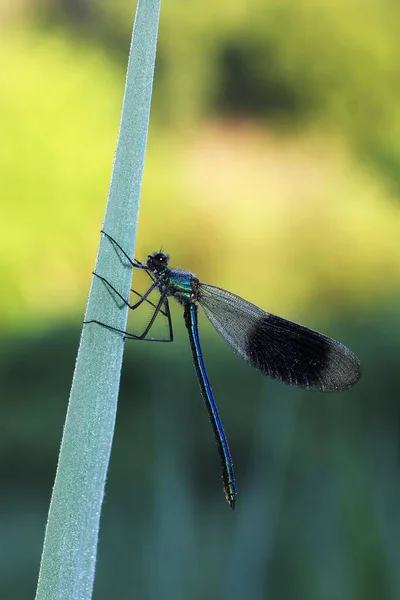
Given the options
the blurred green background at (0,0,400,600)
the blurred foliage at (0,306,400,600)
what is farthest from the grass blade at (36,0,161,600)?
the blurred green background at (0,0,400,600)

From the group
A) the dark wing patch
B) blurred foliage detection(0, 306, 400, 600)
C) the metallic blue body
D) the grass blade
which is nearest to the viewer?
the grass blade

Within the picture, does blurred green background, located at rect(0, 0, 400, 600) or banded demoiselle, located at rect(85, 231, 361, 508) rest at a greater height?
blurred green background, located at rect(0, 0, 400, 600)

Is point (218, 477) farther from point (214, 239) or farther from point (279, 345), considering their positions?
point (214, 239)

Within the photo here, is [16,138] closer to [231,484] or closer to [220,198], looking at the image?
[220,198]

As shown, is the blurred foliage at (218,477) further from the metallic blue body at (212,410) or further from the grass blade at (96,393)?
the grass blade at (96,393)

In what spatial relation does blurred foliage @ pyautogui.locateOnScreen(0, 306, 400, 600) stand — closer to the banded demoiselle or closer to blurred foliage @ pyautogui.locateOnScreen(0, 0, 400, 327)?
the banded demoiselle

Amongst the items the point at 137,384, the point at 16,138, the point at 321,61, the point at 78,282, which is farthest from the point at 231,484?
the point at 321,61

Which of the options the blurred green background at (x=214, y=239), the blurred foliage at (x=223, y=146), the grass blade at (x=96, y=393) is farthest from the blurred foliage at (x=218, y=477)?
the grass blade at (x=96, y=393)

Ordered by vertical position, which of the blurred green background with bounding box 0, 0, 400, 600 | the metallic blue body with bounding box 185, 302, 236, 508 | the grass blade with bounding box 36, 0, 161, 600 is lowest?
the grass blade with bounding box 36, 0, 161, 600

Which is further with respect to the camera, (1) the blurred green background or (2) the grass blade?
(1) the blurred green background
